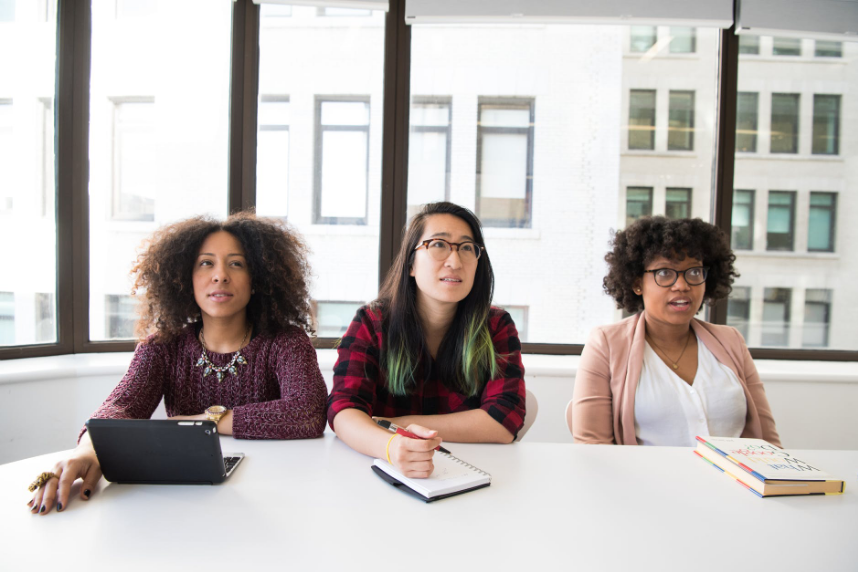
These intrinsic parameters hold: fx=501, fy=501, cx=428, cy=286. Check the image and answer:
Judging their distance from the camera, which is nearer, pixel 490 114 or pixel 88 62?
pixel 88 62

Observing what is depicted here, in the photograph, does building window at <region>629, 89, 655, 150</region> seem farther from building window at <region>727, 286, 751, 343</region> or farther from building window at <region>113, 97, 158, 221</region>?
building window at <region>113, 97, 158, 221</region>

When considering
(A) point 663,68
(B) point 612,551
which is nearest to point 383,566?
(B) point 612,551

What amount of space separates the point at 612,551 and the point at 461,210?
1103 mm

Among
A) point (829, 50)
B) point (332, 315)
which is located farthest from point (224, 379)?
point (829, 50)

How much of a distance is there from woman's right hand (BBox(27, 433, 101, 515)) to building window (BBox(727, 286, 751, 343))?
11.3 ft

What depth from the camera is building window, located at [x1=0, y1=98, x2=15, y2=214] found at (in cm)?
262

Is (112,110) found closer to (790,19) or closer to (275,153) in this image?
(275,153)

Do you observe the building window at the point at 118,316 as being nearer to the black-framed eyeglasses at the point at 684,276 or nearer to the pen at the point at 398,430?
the pen at the point at 398,430

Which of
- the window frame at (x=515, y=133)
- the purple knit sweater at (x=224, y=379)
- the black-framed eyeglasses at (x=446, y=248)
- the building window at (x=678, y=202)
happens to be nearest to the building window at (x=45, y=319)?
the purple knit sweater at (x=224, y=379)

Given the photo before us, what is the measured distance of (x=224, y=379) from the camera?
63.0 inches

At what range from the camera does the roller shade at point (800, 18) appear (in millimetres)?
2877

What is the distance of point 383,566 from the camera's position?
797mm

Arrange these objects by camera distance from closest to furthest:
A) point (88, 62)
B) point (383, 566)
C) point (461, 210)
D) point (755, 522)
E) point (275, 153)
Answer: point (383, 566) < point (755, 522) < point (461, 210) < point (88, 62) < point (275, 153)

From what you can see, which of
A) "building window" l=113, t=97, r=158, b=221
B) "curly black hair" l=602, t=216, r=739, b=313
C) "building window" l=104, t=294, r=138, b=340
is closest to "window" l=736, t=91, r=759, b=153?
"curly black hair" l=602, t=216, r=739, b=313
